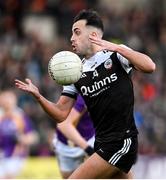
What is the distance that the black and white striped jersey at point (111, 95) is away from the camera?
8039 mm

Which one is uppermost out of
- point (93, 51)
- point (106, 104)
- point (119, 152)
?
point (93, 51)

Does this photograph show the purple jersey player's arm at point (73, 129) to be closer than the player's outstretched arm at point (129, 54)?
No

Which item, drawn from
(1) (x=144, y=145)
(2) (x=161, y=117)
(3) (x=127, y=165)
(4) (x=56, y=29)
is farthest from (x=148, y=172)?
(4) (x=56, y=29)

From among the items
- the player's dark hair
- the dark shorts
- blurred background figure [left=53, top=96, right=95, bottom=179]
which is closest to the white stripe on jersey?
the dark shorts

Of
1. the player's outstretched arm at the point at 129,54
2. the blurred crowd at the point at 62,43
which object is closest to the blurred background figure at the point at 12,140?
the blurred crowd at the point at 62,43

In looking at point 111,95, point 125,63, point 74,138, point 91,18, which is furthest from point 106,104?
point 74,138

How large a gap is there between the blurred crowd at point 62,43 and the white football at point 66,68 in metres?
7.22

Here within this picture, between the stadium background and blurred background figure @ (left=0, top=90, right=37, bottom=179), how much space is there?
0.81 ft

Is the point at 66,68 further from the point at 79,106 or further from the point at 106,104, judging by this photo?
the point at 79,106

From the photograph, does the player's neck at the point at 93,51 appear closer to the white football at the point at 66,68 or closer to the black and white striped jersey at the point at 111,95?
the black and white striped jersey at the point at 111,95

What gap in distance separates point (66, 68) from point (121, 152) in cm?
100

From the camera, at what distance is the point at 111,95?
804cm

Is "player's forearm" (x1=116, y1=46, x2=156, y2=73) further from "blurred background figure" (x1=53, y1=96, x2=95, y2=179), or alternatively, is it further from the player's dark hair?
"blurred background figure" (x1=53, y1=96, x2=95, y2=179)

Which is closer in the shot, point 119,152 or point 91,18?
point 119,152
